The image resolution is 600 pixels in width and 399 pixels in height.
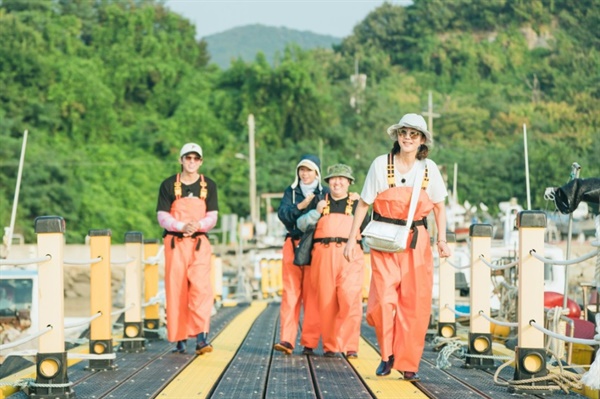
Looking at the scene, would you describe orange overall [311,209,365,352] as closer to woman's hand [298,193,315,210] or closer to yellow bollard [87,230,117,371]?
woman's hand [298,193,315,210]

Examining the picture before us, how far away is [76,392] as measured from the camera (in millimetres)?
8328

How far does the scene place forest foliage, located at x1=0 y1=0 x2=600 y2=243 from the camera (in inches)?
2518

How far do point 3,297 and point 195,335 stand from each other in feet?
45.8

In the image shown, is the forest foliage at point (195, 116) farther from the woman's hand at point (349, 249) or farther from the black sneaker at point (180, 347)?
the woman's hand at point (349, 249)

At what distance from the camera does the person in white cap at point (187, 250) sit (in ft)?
38.1

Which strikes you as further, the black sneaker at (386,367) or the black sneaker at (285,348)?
the black sneaker at (285,348)

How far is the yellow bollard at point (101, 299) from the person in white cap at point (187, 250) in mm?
1537

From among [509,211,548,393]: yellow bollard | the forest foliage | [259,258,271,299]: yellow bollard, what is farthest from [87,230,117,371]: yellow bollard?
the forest foliage

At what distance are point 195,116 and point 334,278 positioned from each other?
70.4 meters

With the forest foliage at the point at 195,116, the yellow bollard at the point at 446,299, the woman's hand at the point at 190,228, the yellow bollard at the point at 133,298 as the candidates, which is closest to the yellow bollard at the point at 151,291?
the yellow bollard at the point at 133,298

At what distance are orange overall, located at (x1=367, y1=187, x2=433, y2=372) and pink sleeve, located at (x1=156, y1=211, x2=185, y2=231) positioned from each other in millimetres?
2821

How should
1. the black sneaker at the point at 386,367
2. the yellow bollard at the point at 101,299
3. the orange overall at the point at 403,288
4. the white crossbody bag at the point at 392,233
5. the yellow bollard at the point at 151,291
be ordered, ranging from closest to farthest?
the white crossbody bag at the point at 392,233 < the orange overall at the point at 403,288 < the black sneaker at the point at 386,367 < the yellow bollard at the point at 101,299 < the yellow bollard at the point at 151,291

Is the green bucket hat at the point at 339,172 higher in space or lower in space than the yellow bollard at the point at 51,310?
higher

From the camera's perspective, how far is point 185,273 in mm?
11703
